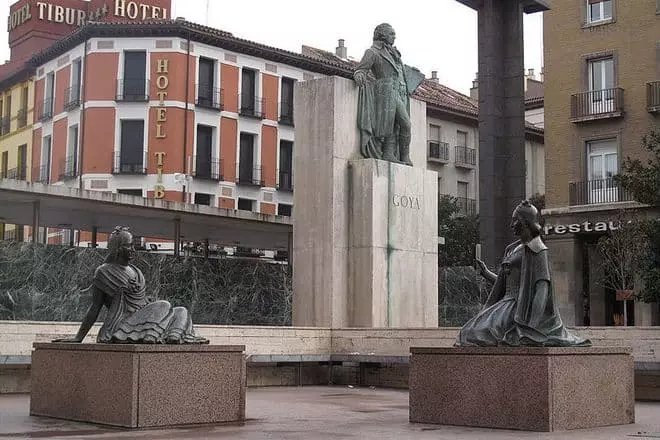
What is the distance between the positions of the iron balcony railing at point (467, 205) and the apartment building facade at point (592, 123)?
15.4 metres

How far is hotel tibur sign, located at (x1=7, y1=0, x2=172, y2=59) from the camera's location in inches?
2314

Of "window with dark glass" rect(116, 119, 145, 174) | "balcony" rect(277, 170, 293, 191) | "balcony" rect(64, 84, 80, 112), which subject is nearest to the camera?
"window with dark glass" rect(116, 119, 145, 174)

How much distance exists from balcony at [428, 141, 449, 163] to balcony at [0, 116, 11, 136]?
23.3 m

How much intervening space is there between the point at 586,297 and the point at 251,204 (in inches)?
700

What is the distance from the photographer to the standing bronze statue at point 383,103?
907 inches

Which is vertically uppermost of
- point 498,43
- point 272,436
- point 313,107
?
point 498,43

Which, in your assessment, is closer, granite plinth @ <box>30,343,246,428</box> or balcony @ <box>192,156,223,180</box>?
granite plinth @ <box>30,343,246,428</box>

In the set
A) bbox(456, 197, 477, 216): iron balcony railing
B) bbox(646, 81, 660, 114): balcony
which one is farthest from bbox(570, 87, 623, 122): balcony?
bbox(456, 197, 477, 216): iron balcony railing

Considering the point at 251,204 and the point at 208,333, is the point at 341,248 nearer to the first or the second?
the point at 208,333

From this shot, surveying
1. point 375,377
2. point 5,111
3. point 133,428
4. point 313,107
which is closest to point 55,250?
point 313,107

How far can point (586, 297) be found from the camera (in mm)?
43031

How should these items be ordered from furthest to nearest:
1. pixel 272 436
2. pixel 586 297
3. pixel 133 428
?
pixel 586 297 → pixel 133 428 → pixel 272 436

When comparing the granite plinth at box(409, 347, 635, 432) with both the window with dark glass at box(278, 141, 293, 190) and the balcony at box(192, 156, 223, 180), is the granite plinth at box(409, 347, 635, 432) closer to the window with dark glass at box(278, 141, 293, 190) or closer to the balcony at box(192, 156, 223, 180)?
the balcony at box(192, 156, 223, 180)

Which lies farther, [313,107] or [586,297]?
[586,297]
